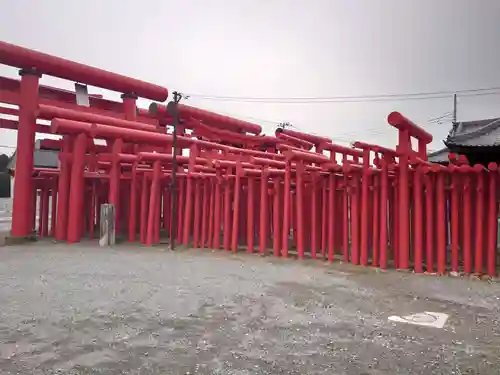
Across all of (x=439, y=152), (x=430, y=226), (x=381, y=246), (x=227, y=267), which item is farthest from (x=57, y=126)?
(x=439, y=152)

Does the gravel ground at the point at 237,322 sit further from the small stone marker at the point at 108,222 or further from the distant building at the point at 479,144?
the distant building at the point at 479,144

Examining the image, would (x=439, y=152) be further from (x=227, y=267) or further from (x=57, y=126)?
(x=57, y=126)

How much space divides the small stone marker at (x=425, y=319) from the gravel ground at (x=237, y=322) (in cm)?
11

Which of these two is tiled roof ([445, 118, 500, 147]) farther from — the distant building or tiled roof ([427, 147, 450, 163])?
tiled roof ([427, 147, 450, 163])

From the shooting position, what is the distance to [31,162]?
10516 millimetres

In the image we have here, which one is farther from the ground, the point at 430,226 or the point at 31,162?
the point at 31,162

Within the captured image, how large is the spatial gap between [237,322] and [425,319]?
2.06 meters

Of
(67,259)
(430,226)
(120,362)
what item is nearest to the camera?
(120,362)

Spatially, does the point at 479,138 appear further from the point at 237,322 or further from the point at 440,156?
the point at 237,322

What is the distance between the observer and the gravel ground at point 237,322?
3102 mm

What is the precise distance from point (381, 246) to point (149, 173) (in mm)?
6739

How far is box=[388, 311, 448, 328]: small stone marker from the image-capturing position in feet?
13.6

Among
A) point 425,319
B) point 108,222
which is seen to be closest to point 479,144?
point 425,319

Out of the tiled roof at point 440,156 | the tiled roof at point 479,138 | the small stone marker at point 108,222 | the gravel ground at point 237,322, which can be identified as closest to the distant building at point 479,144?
the tiled roof at point 479,138
